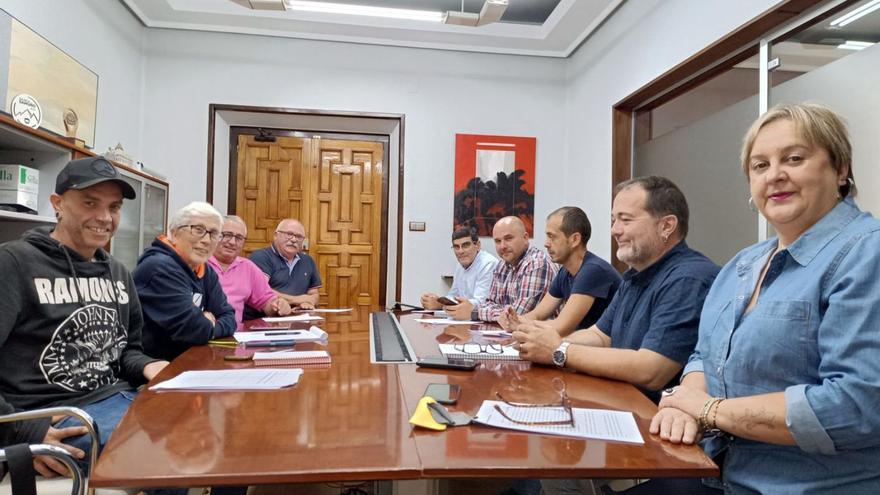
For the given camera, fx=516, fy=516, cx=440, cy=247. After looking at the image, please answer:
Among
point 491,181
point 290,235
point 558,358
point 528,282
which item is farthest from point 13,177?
point 491,181

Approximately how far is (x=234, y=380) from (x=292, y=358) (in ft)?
1.06

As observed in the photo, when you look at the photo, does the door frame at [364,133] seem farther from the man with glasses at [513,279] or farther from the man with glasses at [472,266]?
the man with glasses at [513,279]

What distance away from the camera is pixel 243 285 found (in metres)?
3.12

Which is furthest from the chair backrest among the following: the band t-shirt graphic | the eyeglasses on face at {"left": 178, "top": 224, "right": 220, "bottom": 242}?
the eyeglasses on face at {"left": 178, "top": 224, "right": 220, "bottom": 242}

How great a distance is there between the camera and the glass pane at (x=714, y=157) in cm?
288

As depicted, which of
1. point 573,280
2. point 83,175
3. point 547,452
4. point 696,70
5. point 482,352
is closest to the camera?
point 547,452

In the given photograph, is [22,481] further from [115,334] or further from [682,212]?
[682,212]

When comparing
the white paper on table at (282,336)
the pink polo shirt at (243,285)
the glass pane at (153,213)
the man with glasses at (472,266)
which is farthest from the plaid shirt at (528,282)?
the glass pane at (153,213)

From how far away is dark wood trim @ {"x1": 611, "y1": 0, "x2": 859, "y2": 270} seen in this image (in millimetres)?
2543

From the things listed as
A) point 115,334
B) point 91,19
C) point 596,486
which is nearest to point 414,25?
point 91,19

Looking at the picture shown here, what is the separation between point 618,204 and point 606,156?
8.87 feet

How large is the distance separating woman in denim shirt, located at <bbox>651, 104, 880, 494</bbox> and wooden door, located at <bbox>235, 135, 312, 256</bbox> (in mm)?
4287

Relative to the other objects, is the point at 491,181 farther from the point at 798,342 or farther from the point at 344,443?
the point at 344,443

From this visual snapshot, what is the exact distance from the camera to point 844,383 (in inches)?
35.8
